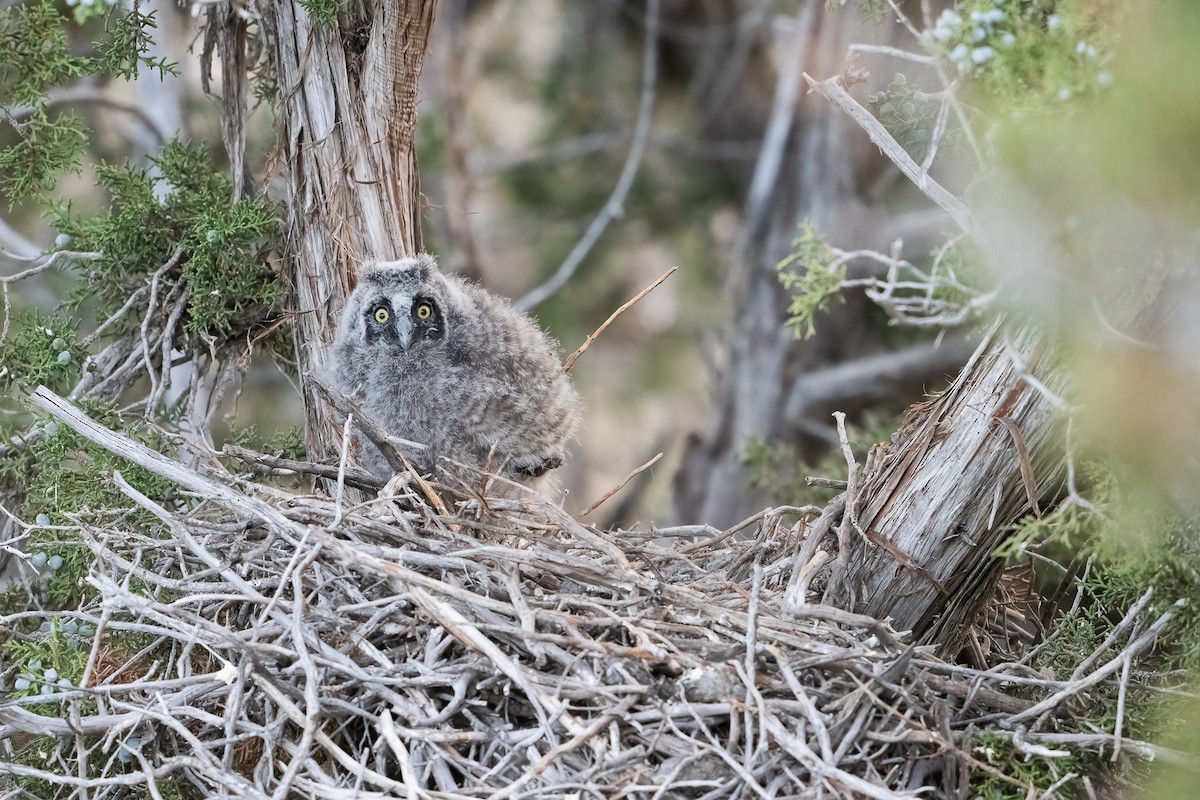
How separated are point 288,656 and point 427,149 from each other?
549 cm

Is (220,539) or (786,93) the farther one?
(786,93)

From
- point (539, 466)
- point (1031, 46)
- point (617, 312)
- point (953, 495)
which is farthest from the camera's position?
point (539, 466)

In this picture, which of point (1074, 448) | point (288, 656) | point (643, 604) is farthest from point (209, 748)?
point (1074, 448)

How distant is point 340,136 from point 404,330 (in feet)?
1.90

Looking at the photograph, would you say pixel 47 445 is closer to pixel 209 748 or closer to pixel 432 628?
pixel 209 748

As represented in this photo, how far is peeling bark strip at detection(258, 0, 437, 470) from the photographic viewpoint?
130 inches

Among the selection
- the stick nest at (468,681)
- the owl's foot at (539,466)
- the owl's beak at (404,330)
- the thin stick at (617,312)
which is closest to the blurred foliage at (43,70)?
the stick nest at (468,681)

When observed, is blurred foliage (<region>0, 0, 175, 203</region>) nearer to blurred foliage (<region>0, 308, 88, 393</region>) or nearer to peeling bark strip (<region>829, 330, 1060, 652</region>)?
blurred foliage (<region>0, 308, 88, 393</region>)

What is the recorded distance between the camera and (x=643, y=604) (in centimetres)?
260

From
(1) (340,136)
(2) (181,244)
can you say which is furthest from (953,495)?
(2) (181,244)

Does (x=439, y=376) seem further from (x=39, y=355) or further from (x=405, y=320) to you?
(x=39, y=355)

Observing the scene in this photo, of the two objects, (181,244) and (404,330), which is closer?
(181,244)

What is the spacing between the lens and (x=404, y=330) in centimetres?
350

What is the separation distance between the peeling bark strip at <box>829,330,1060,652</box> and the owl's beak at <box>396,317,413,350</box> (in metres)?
1.42
